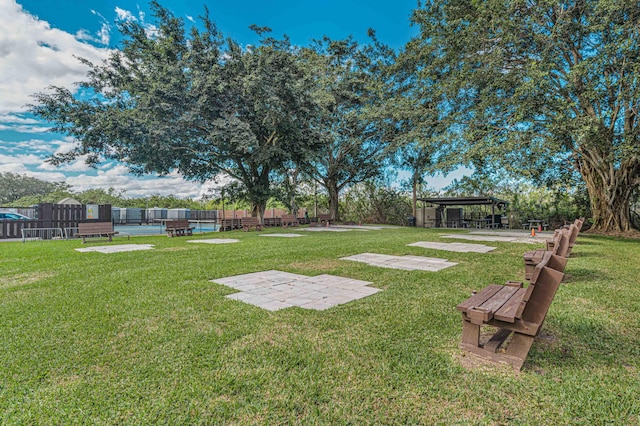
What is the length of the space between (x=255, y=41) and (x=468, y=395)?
Answer: 1844 centimetres

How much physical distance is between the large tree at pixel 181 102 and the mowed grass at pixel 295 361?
11.7m

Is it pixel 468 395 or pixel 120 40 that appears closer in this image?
pixel 468 395

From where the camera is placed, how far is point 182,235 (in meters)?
12.6

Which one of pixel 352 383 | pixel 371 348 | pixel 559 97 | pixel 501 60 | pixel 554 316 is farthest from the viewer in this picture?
pixel 501 60

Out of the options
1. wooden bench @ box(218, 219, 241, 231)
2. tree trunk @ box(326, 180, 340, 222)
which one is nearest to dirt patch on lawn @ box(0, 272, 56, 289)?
wooden bench @ box(218, 219, 241, 231)

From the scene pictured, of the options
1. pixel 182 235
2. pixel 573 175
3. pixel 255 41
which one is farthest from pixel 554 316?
pixel 255 41

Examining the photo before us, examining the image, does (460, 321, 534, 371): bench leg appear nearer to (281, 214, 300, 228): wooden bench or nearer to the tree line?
the tree line

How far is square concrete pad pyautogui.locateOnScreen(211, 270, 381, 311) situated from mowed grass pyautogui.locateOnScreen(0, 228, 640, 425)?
0.22 meters

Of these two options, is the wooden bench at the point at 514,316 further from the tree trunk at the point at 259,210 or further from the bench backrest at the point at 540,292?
the tree trunk at the point at 259,210

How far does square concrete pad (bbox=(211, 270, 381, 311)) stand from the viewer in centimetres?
340

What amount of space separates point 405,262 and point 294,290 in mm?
2717

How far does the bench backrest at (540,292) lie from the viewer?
1818 mm

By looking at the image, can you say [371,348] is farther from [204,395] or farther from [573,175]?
[573,175]

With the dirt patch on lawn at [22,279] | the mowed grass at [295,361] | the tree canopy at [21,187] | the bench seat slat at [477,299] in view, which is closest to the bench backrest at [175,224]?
the dirt patch on lawn at [22,279]
